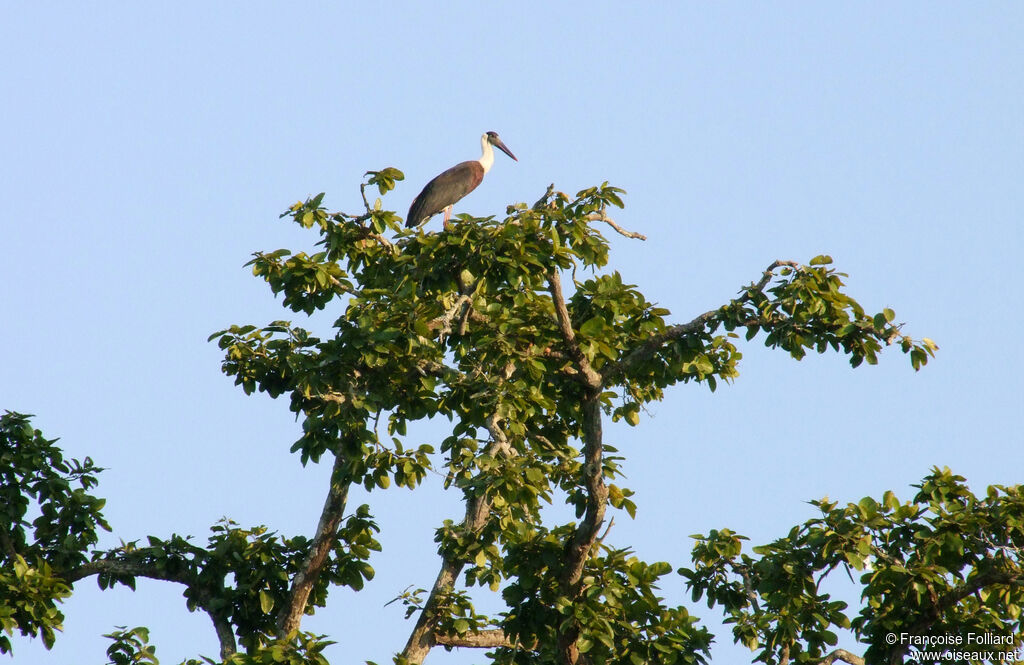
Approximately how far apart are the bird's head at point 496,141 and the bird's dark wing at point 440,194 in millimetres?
2952

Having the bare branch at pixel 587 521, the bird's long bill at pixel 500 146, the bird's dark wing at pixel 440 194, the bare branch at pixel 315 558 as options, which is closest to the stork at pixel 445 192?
the bird's dark wing at pixel 440 194

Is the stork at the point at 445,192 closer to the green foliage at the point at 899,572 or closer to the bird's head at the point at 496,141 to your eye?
the bird's head at the point at 496,141

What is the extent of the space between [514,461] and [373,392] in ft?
4.48

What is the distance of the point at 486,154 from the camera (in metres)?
20.5

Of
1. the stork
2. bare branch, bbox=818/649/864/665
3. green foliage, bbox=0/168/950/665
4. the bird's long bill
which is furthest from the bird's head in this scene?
bare branch, bbox=818/649/864/665

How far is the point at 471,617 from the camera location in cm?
1179

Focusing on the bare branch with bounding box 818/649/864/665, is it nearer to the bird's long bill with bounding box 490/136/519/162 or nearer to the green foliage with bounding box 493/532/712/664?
the green foliage with bounding box 493/532/712/664

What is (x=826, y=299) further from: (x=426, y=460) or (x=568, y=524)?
(x=426, y=460)

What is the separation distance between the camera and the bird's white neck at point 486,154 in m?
19.9

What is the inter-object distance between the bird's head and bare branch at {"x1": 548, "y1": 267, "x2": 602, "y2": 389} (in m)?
10.5

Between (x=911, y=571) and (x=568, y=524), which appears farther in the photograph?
(x=568, y=524)

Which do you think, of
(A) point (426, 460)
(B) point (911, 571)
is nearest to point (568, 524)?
(A) point (426, 460)

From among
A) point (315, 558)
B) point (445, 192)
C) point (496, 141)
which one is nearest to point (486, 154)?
point (496, 141)

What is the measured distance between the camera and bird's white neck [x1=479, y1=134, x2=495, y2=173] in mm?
19859
